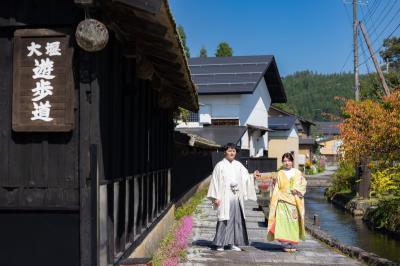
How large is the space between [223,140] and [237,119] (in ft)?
11.4

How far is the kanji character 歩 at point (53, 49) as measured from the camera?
525cm

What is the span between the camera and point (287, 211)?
30.9 ft

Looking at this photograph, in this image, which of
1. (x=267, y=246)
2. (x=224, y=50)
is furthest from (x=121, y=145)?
(x=224, y=50)

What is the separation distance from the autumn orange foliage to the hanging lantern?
825 centimetres

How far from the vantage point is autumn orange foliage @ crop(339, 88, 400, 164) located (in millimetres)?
11797

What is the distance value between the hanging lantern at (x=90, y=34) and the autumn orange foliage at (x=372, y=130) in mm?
8254

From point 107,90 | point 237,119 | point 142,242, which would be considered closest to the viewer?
point 107,90

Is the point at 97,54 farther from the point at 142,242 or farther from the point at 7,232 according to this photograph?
the point at 142,242

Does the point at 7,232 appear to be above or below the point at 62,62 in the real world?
below

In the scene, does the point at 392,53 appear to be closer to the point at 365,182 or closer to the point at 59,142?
the point at 365,182

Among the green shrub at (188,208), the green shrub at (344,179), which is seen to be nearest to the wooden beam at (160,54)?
the green shrub at (188,208)

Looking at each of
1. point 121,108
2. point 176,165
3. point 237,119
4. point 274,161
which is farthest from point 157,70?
point 274,161

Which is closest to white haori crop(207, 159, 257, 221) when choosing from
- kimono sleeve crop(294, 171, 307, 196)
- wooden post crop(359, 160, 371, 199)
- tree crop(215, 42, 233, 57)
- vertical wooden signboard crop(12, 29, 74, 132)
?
kimono sleeve crop(294, 171, 307, 196)

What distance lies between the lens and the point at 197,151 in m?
22.0
